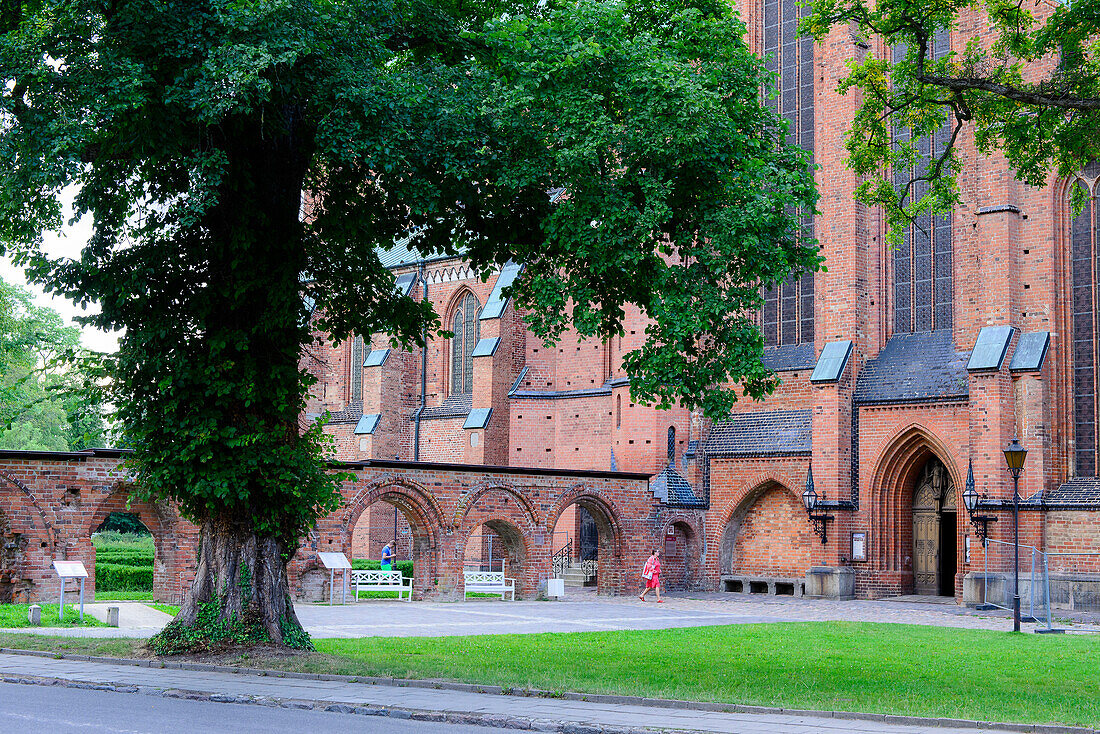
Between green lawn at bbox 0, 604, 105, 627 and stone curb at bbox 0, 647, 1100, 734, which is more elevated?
stone curb at bbox 0, 647, 1100, 734

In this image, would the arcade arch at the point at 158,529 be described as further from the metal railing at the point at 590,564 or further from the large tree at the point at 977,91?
the large tree at the point at 977,91

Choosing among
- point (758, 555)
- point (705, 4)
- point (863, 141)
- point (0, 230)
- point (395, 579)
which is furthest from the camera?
point (758, 555)

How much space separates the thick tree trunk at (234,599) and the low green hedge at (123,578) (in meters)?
17.4

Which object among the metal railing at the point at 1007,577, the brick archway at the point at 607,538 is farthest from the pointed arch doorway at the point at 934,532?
the brick archway at the point at 607,538

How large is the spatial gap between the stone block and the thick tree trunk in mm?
19144

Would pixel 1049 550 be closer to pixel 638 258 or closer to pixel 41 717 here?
pixel 638 258

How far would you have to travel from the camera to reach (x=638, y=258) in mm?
12828

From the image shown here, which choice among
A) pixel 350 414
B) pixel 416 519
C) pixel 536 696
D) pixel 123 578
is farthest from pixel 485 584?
pixel 536 696

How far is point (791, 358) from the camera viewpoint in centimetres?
3328

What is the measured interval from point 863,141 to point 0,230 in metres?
11.6

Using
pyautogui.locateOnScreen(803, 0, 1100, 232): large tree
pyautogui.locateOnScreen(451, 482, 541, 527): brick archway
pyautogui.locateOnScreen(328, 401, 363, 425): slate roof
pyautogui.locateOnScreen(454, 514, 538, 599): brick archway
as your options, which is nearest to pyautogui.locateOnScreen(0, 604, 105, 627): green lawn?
pyautogui.locateOnScreen(451, 482, 541, 527): brick archway

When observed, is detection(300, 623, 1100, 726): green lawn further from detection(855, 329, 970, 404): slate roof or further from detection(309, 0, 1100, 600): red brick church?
detection(855, 329, 970, 404): slate roof

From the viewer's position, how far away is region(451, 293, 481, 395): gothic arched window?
4244 cm

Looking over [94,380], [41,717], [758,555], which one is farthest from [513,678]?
[758,555]
